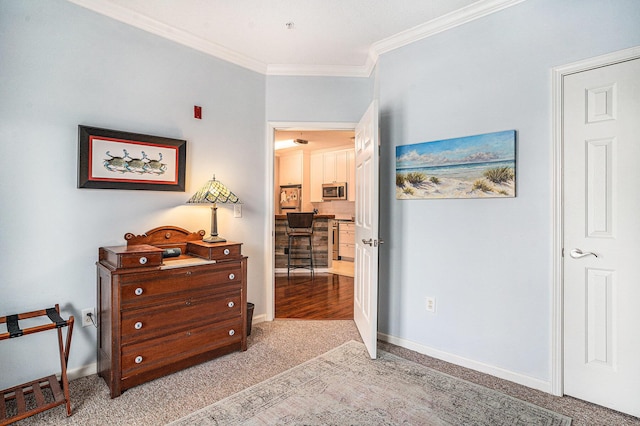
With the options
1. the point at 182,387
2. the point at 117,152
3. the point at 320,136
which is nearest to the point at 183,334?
the point at 182,387

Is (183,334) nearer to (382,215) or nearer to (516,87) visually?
(382,215)

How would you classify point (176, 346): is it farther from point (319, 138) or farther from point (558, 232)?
point (319, 138)

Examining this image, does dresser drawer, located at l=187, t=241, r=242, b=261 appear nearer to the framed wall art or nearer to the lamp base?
the lamp base

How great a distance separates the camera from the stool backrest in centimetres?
562

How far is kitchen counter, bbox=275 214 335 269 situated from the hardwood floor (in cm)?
30

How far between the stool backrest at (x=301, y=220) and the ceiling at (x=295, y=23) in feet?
8.93

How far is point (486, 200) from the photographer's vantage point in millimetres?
2463

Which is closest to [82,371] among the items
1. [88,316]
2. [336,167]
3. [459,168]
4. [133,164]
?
[88,316]

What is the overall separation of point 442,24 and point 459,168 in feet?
3.69

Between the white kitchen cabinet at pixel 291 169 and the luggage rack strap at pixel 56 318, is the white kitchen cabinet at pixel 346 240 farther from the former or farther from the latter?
the luggage rack strap at pixel 56 318

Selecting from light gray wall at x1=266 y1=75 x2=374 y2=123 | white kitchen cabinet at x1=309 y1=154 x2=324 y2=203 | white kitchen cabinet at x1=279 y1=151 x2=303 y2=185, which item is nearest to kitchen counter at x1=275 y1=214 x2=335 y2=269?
white kitchen cabinet at x1=309 y1=154 x2=324 y2=203

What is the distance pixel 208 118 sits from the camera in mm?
3092

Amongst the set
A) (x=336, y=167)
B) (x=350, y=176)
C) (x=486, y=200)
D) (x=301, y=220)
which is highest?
(x=336, y=167)

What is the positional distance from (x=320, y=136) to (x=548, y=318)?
16.3ft
